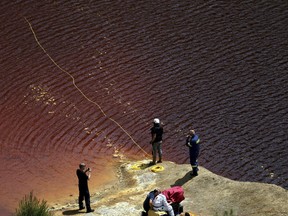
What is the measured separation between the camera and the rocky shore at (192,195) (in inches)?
826

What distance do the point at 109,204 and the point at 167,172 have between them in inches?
122

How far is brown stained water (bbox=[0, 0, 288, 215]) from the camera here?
1076 inches

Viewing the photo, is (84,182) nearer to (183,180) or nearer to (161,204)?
(161,204)

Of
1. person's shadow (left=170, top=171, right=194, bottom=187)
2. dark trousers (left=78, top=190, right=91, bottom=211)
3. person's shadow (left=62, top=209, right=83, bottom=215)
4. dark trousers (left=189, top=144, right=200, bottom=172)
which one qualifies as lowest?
person's shadow (left=62, top=209, right=83, bottom=215)

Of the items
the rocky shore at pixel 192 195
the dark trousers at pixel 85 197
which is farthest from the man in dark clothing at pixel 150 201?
the dark trousers at pixel 85 197

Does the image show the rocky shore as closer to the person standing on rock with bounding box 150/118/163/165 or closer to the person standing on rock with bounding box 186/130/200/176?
the person standing on rock with bounding box 186/130/200/176

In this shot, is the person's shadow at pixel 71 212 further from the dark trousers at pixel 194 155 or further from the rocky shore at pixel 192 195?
the dark trousers at pixel 194 155

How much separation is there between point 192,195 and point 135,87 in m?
12.4

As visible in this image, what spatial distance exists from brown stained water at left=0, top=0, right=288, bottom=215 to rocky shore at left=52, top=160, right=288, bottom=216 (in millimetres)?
1441

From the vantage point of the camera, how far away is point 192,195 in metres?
22.4

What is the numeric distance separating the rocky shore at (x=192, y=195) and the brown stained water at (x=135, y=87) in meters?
1.44

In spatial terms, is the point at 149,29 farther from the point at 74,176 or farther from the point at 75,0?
the point at 74,176

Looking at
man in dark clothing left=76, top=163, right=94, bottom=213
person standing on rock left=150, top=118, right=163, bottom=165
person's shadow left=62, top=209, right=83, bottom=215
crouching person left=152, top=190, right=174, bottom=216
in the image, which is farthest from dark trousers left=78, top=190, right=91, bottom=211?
person standing on rock left=150, top=118, right=163, bottom=165

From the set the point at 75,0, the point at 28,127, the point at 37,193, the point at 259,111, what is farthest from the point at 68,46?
the point at 37,193
